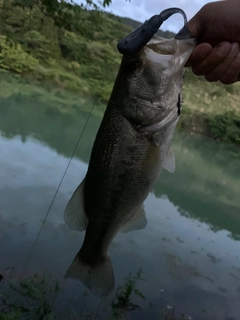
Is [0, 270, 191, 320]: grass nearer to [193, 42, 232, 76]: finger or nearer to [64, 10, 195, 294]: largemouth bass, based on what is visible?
[64, 10, 195, 294]: largemouth bass

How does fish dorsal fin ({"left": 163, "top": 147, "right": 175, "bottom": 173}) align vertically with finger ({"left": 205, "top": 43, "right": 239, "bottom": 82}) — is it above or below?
below

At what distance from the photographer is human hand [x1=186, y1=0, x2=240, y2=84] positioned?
1816 mm

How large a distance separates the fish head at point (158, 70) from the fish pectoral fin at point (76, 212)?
1.66ft

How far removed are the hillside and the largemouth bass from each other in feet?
50.8

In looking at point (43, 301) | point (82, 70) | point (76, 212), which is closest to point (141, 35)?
point (76, 212)

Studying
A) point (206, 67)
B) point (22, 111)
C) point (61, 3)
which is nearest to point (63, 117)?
point (22, 111)

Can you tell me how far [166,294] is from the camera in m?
4.45

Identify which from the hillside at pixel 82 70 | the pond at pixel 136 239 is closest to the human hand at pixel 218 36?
the pond at pixel 136 239

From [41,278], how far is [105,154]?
2633 millimetres

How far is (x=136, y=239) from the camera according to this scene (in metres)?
5.39

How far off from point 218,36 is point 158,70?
0.42 metres

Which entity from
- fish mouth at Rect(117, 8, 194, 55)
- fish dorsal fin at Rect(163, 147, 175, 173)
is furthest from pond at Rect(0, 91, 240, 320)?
fish mouth at Rect(117, 8, 194, 55)

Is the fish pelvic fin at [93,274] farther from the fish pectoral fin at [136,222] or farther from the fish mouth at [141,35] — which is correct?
the fish mouth at [141,35]

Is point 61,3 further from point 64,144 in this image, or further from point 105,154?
point 64,144
